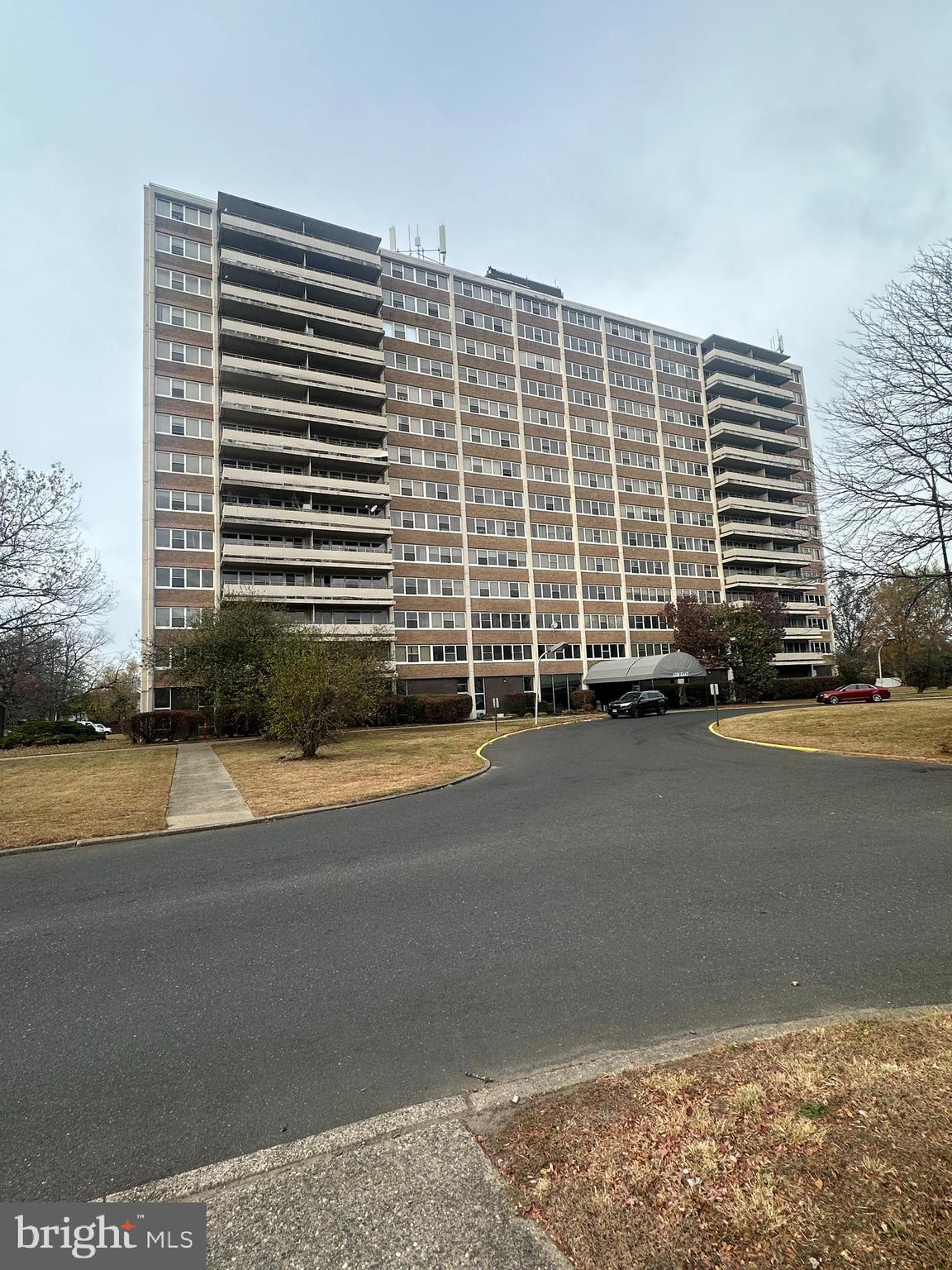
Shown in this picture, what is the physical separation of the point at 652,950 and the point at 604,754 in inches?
549

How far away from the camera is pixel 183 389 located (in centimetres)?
4631

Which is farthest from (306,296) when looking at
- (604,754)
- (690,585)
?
(604,754)

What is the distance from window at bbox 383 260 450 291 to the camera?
5756 cm

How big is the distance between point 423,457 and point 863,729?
42268 mm

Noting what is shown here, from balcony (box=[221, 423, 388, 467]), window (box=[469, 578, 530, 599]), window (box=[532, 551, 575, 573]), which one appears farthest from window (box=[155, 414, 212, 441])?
window (box=[532, 551, 575, 573])

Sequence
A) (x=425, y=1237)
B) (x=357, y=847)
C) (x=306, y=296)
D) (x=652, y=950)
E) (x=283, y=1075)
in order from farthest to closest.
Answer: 1. (x=306, y=296)
2. (x=357, y=847)
3. (x=652, y=950)
4. (x=283, y=1075)
5. (x=425, y=1237)

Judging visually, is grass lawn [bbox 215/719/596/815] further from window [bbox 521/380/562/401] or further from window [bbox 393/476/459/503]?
window [bbox 521/380/562/401]

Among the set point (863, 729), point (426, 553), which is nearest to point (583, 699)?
point (426, 553)

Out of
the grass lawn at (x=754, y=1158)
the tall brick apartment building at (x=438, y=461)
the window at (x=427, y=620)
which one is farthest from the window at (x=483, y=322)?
the grass lawn at (x=754, y=1158)

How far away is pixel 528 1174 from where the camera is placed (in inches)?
93.7

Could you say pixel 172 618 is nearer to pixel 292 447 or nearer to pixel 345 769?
pixel 292 447

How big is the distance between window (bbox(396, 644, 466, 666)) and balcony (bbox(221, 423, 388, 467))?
14989 mm

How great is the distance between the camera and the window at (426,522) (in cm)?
5316

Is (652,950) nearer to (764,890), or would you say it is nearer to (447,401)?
(764,890)
